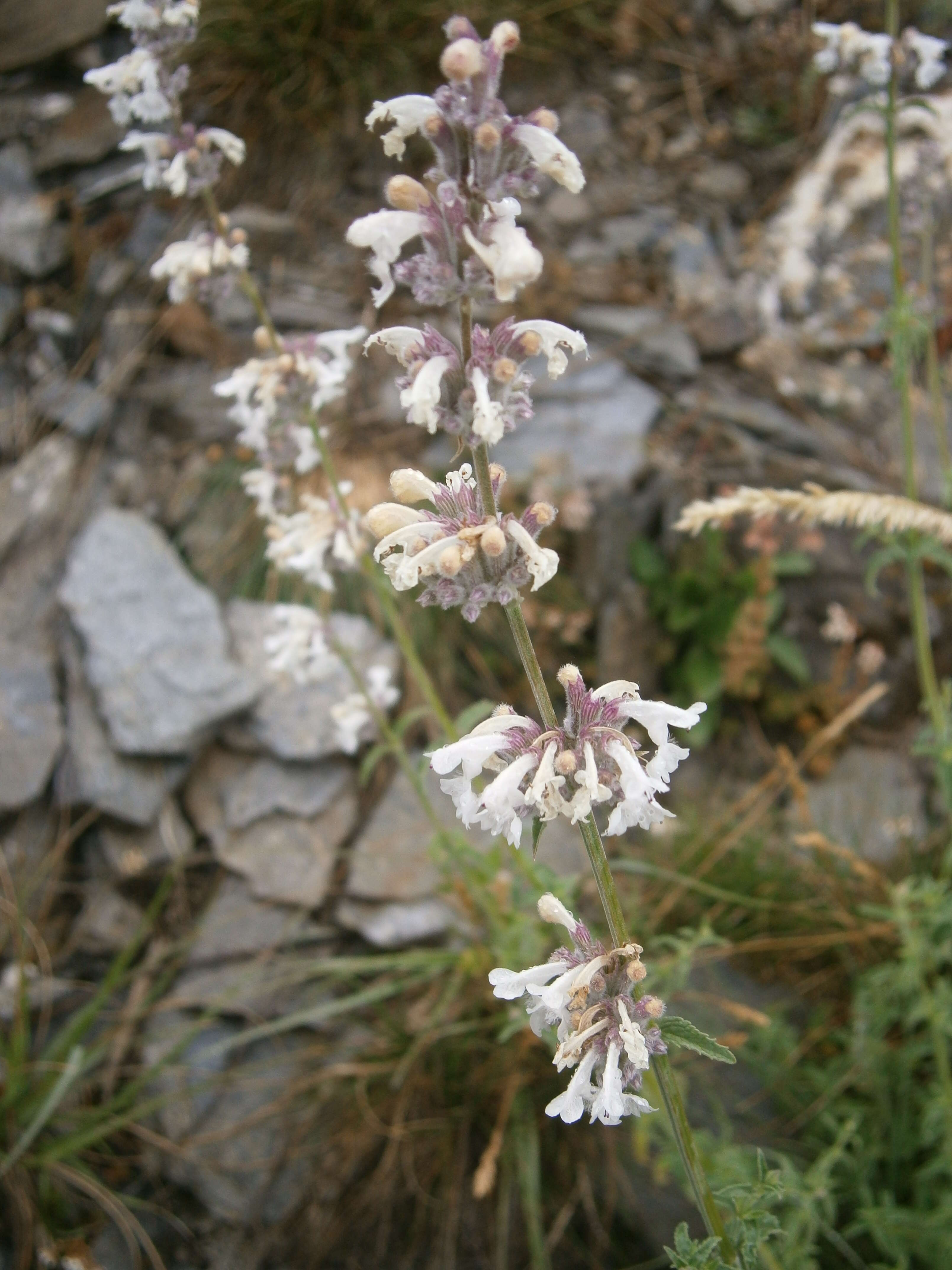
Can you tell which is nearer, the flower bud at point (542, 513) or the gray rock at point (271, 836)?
the flower bud at point (542, 513)

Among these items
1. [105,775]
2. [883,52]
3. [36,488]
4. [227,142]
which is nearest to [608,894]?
[227,142]

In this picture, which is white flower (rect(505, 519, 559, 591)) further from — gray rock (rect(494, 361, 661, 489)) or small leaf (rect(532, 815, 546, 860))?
gray rock (rect(494, 361, 661, 489))

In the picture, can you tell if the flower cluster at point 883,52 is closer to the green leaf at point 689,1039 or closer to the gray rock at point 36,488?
the green leaf at point 689,1039

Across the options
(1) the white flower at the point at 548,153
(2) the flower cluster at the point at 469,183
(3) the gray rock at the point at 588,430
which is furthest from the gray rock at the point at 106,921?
(1) the white flower at the point at 548,153

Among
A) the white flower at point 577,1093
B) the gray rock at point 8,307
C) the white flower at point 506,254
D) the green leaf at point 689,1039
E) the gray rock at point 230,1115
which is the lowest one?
the gray rock at point 230,1115

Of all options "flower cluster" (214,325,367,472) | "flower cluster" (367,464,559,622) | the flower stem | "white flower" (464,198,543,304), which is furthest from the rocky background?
"white flower" (464,198,543,304)

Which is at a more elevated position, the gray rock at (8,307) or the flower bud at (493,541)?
the gray rock at (8,307)

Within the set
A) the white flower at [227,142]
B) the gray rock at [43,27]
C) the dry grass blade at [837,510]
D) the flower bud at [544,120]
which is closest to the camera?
the flower bud at [544,120]

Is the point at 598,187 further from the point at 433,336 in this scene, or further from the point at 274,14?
the point at 433,336
